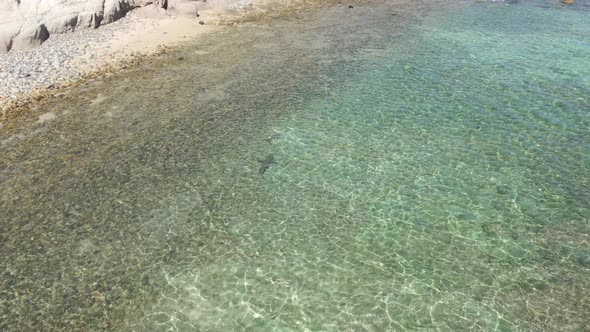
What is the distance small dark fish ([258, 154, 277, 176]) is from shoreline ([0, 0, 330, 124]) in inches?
551

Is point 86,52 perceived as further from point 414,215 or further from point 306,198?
point 414,215

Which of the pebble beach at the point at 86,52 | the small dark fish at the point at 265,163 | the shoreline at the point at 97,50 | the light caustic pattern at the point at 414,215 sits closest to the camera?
the light caustic pattern at the point at 414,215

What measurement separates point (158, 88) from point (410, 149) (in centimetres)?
1553

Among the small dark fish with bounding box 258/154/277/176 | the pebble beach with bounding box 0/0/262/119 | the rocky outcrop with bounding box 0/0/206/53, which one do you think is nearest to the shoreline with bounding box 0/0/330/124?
the pebble beach with bounding box 0/0/262/119

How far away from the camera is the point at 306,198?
17.7m

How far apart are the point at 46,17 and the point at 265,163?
23.0 meters

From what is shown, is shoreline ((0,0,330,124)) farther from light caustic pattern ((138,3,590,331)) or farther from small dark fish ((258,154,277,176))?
small dark fish ((258,154,277,176))

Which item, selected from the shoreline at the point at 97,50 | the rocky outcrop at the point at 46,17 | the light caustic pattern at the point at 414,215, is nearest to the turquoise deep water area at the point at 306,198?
the light caustic pattern at the point at 414,215

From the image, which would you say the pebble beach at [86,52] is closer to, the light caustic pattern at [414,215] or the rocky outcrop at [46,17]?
the rocky outcrop at [46,17]

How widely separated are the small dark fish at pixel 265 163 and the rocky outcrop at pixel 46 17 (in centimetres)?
2103

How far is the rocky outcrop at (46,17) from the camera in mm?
29406

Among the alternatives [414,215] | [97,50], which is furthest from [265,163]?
[97,50]

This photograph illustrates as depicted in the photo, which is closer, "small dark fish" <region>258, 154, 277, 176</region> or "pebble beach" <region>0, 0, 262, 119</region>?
"small dark fish" <region>258, 154, 277, 176</region>

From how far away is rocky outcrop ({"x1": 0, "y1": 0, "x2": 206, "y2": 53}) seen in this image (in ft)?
96.5
